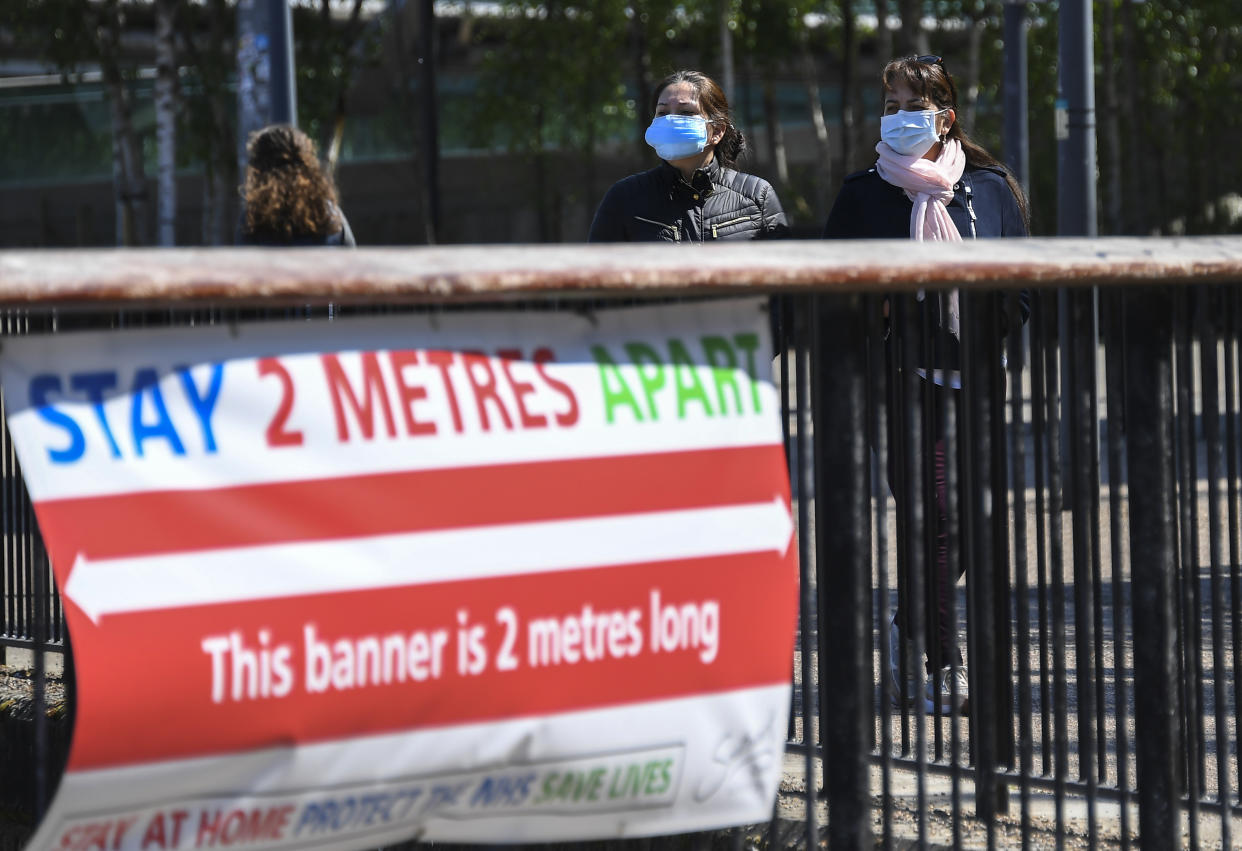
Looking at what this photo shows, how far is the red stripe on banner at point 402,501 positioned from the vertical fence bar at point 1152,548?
858 millimetres

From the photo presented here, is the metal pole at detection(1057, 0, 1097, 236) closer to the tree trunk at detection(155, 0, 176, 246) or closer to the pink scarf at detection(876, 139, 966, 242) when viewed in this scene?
the pink scarf at detection(876, 139, 966, 242)

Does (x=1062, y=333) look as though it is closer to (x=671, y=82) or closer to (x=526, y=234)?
(x=671, y=82)

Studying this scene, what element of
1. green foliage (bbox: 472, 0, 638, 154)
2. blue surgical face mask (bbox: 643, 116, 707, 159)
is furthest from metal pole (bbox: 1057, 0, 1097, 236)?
green foliage (bbox: 472, 0, 638, 154)

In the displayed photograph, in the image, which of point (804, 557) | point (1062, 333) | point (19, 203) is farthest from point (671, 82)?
point (19, 203)

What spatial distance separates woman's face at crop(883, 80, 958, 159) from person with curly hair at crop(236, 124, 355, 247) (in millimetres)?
2222

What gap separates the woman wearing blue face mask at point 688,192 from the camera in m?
4.51

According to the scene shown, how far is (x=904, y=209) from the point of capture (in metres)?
4.47

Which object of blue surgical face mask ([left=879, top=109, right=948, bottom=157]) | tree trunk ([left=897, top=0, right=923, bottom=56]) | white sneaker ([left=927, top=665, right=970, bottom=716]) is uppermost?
tree trunk ([left=897, top=0, right=923, bottom=56])

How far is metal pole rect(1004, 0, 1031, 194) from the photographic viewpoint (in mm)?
12125

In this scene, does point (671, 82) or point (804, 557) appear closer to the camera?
point (804, 557)

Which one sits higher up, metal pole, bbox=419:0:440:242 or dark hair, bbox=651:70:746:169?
metal pole, bbox=419:0:440:242

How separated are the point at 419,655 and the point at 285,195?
402 centimetres

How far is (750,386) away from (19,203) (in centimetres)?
3622

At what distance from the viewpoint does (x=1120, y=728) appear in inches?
125
